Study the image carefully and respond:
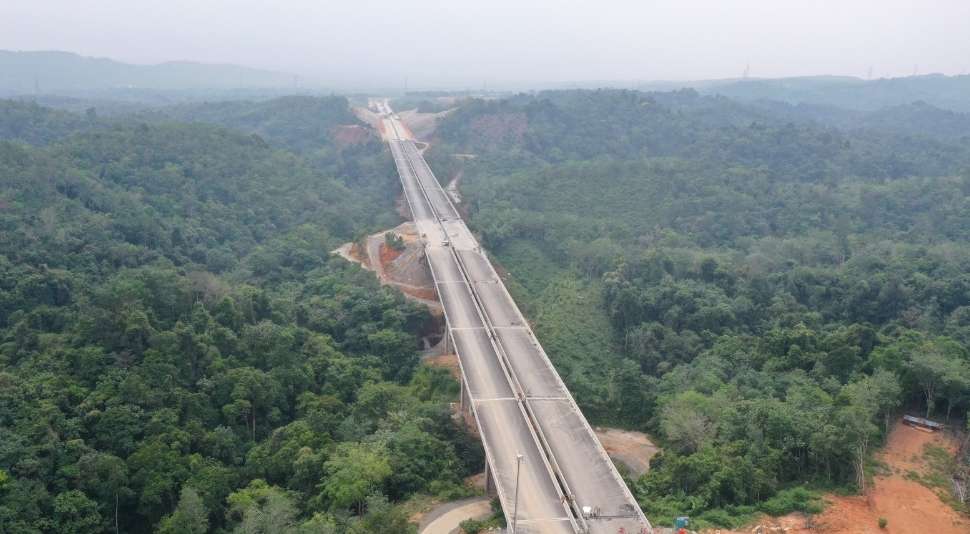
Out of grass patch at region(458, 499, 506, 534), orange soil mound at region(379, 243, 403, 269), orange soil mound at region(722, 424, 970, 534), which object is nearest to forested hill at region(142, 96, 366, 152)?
orange soil mound at region(379, 243, 403, 269)

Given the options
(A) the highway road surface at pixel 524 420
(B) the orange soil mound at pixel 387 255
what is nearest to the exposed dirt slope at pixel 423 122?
(B) the orange soil mound at pixel 387 255

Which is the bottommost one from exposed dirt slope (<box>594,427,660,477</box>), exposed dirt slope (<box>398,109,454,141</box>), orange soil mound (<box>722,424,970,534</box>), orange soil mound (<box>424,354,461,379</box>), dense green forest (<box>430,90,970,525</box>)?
exposed dirt slope (<box>594,427,660,477</box>)

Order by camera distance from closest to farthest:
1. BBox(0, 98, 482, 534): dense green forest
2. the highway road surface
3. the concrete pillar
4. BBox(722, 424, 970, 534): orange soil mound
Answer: BBox(722, 424, 970, 534): orange soil mound, the highway road surface, BBox(0, 98, 482, 534): dense green forest, the concrete pillar

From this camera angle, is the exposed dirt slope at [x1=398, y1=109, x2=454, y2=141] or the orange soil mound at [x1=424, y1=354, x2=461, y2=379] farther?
the exposed dirt slope at [x1=398, y1=109, x2=454, y2=141]

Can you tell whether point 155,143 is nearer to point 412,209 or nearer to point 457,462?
point 412,209

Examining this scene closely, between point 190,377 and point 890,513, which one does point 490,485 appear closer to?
point 890,513

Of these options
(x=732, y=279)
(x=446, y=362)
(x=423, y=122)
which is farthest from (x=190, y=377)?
(x=423, y=122)

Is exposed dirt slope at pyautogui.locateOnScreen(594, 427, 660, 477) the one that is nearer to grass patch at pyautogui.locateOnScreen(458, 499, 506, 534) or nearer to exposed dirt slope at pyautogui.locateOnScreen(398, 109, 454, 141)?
grass patch at pyautogui.locateOnScreen(458, 499, 506, 534)
